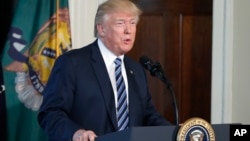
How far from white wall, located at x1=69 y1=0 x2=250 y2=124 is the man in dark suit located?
4.00 feet

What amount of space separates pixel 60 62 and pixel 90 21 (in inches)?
42.1

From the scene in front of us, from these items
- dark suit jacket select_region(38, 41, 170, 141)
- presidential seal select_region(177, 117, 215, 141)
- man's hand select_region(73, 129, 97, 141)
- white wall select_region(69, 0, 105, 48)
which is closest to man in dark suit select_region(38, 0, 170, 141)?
dark suit jacket select_region(38, 41, 170, 141)

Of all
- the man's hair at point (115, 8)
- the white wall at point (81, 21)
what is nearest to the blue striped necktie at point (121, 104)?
the man's hair at point (115, 8)

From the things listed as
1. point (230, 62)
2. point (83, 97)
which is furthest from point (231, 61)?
point (83, 97)

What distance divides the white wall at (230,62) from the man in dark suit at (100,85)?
1.22 meters

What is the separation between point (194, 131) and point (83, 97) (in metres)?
0.66

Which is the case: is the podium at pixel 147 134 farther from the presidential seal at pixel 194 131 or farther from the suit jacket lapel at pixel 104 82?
the suit jacket lapel at pixel 104 82

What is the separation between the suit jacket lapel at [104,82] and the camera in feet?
7.02

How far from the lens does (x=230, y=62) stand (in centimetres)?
339

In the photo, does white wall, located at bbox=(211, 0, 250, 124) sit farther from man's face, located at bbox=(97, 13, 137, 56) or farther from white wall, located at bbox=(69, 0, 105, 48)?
man's face, located at bbox=(97, 13, 137, 56)

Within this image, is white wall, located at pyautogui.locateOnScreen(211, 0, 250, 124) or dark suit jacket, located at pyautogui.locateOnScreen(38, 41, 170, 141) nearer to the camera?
dark suit jacket, located at pyautogui.locateOnScreen(38, 41, 170, 141)

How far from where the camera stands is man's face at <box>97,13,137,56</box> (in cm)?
219

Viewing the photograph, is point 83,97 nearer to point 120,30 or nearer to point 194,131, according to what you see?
point 120,30

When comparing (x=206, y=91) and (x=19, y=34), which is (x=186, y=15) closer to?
(x=206, y=91)
